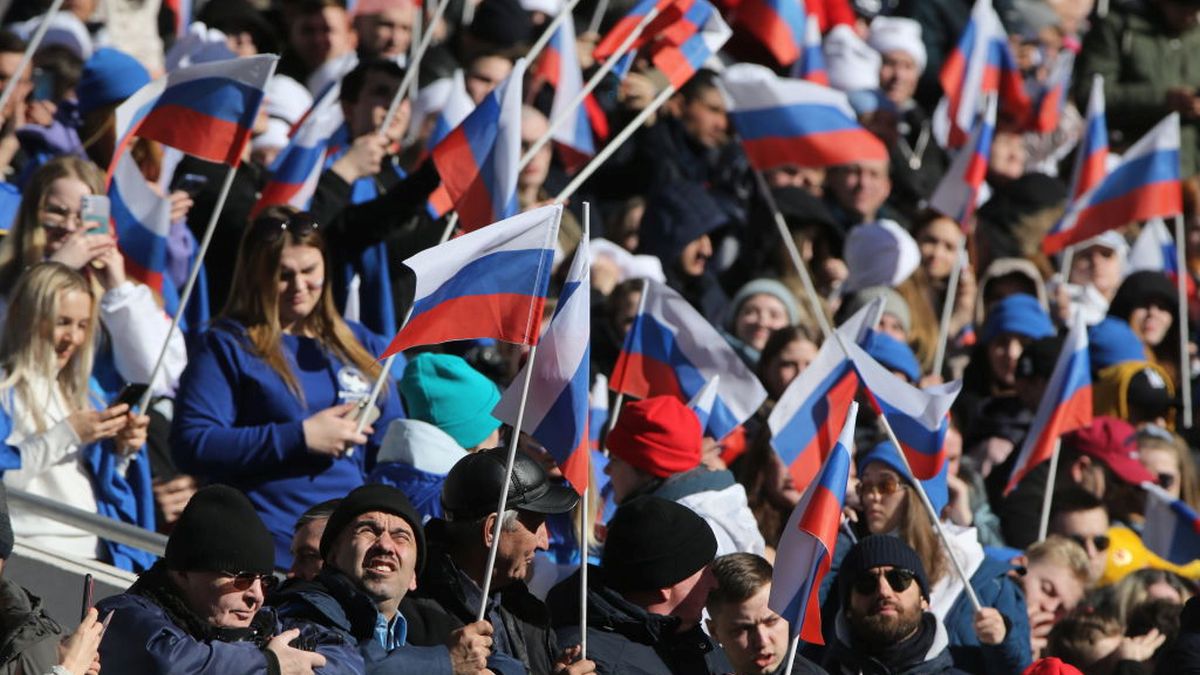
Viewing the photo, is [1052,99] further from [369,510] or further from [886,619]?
[369,510]

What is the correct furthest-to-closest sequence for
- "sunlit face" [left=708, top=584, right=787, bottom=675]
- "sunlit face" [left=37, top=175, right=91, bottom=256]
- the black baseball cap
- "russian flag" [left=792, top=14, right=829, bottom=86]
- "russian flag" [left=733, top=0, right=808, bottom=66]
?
"russian flag" [left=792, top=14, right=829, bottom=86]
"russian flag" [left=733, top=0, right=808, bottom=66]
"sunlit face" [left=37, top=175, right=91, bottom=256]
"sunlit face" [left=708, top=584, right=787, bottom=675]
the black baseball cap

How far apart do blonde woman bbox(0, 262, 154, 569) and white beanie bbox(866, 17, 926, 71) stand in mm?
8295

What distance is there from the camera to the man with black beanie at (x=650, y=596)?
750 centimetres

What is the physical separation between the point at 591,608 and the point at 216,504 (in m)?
1.44

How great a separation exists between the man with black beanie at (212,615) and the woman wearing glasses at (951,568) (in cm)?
311

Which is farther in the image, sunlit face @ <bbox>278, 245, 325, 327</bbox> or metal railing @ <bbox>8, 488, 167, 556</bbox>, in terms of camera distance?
sunlit face @ <bbox>278, 245, 325, 327</bbox>

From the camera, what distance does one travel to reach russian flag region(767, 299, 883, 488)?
9617 millimetres

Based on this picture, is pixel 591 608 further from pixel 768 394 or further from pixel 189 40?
pixel 189 40

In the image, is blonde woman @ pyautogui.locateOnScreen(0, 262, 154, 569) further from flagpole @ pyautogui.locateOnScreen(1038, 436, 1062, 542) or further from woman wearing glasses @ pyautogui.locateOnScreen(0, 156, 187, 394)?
flagpole @ pyautogui.locateOnScreen(1038, 436, 1062, 542)

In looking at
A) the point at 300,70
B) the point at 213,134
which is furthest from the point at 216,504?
the point at 300,70

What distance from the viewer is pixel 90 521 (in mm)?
7980

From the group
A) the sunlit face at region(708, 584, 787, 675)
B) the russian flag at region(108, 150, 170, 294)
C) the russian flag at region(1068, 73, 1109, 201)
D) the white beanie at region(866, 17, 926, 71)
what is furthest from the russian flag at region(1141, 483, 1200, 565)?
the white beanie at region(866, 17, 926, 71)

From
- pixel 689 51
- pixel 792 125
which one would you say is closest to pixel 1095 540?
pixel 792 125

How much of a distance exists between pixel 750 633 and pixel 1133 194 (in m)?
6.03
